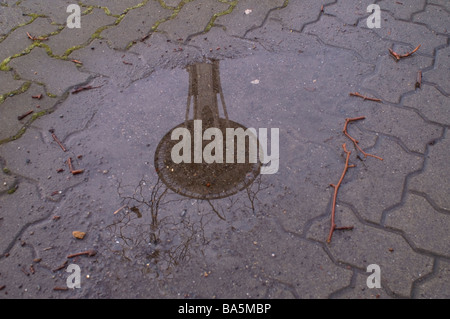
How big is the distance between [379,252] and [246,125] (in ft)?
4.10

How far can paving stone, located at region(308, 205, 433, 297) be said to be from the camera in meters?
2.25

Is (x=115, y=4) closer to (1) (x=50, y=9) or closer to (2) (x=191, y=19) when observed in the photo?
(1) (x=50, y=9)

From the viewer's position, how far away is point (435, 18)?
3.86m

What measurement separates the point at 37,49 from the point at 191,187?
207 cm

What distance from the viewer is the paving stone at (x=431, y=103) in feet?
10.0

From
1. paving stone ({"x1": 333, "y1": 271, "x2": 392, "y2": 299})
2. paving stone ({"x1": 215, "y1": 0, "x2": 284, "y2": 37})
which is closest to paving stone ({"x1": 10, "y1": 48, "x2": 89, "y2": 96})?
paving stone ({"x1": 215, "y1": 0, "x2": 284, "y2": 37})

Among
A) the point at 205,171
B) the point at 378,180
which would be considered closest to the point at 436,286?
the point at 378,180

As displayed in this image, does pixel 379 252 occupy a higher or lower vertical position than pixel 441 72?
lower

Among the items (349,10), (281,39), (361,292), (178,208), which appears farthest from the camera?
(349,10)

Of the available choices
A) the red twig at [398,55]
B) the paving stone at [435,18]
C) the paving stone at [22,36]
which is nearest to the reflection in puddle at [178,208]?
the red twig at [398,55]

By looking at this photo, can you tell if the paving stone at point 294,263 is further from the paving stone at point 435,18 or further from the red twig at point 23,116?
the paving stone at point 435,18

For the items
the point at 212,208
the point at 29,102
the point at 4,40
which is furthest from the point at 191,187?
→ the point at 4,40

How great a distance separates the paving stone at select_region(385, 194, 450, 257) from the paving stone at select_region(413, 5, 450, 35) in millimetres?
2000

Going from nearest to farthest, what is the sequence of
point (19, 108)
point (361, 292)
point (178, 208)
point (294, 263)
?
point (361, 292) < point (294, 263) < point (178, 208) < point (19, 108)
